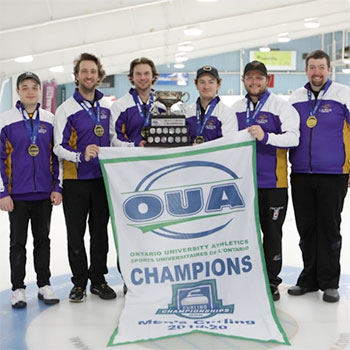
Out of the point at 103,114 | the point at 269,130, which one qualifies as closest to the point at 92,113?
the point at 103,114

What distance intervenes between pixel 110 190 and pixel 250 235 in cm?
97

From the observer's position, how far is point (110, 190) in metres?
3.53

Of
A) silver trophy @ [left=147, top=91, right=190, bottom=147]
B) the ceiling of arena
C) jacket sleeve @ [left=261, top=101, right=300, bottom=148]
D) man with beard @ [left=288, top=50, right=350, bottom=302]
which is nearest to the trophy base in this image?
silver trophy @ [left=147, top=91, right=190, bottom=147]

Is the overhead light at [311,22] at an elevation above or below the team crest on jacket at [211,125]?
above

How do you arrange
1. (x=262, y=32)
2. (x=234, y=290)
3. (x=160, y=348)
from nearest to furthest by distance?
(x=160, y=348) < (x=234, y=290) < (x=262, y=32)

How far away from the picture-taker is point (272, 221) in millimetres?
3801

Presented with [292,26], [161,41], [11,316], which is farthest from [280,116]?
[292,26]

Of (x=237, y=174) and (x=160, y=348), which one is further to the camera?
(x=237, y=174)

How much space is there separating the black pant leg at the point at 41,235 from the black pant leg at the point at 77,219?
0.47 ft

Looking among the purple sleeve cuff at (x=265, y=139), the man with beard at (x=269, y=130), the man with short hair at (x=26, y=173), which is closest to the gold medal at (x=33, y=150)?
the man with short hair at (x=26, y=173)

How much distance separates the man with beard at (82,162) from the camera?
12.2ft

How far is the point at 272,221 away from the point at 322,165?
53 cm

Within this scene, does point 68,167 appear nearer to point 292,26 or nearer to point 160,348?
point 160,348

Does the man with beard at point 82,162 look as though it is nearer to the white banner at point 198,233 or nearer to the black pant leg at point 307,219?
the white banner at point 198,233
